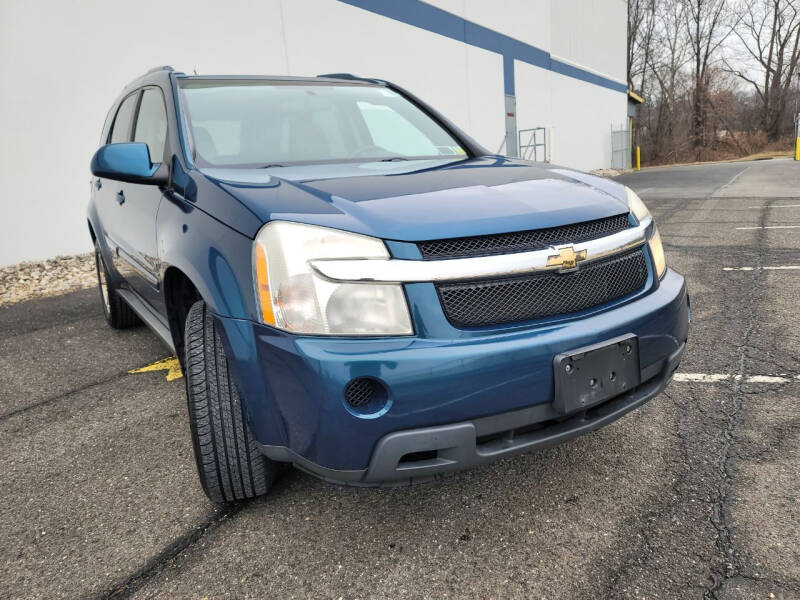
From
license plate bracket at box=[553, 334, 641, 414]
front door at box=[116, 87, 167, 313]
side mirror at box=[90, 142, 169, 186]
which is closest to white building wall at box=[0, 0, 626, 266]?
front door at box=[116, 87, 167, 313]

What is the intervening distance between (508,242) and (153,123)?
2.14 m

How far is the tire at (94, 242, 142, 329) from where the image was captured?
13.8 feet

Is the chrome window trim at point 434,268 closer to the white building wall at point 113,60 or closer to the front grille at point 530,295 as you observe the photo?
the front grille at point 530,295

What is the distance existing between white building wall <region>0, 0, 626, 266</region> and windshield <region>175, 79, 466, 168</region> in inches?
194

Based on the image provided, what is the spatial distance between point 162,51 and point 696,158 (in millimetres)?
43699

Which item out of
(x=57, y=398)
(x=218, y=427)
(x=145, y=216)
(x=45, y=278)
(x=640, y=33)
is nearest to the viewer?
(x=218, y=427)

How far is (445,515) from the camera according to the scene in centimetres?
199

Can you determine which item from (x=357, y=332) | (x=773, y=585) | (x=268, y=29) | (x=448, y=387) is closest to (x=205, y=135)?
(x=357, y=332)

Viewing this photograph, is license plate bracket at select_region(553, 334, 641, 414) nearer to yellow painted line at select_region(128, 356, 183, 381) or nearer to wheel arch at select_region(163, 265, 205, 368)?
wheel arch at select_region(163, 265, 205, 368)

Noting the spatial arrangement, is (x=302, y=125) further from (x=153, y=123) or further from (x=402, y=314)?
(x=402, y=314)

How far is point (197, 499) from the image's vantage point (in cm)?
217

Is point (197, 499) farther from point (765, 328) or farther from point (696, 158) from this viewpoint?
point (696, 158)

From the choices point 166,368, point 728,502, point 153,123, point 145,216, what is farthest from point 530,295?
point 166,368

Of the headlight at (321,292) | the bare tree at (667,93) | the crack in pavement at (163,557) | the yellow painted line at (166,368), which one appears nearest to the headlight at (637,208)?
the headlight at (321,292)
